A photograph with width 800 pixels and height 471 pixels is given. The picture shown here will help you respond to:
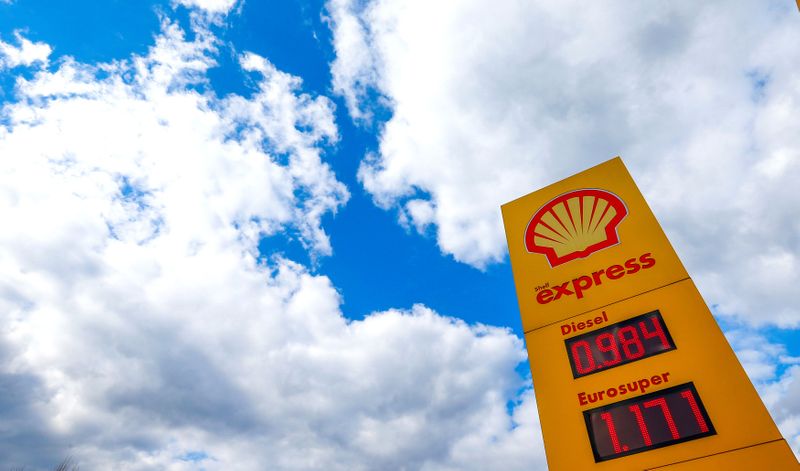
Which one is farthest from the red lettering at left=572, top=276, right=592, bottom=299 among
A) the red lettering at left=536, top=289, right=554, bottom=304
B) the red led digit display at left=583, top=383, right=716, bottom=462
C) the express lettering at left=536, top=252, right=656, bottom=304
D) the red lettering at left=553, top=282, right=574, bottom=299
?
the red led digit display at left=583, top=383, right=716, bottom=462

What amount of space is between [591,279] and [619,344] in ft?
8.01

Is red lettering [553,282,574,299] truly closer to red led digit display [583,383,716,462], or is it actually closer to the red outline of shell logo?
the red outline of shell logo

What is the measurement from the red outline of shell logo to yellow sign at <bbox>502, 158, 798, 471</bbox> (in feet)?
0.12

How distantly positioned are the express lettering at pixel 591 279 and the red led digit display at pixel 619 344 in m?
1.57

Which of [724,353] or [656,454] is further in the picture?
[724,353]

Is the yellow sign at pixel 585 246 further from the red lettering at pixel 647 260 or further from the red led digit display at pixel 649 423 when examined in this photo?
the red led digit display at pixel 649 423

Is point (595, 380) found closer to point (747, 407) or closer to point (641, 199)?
point (747, 407)

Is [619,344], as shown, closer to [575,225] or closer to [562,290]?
[562,290]

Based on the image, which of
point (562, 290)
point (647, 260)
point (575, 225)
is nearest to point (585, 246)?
point (575, 225)

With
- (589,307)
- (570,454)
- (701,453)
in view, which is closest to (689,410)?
(701,453)

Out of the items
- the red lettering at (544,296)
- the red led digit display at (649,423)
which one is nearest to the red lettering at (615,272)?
the red lettering at (544,296)

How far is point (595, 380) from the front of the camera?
10562 mm

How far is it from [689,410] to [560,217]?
733cm

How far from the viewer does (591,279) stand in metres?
12.7
